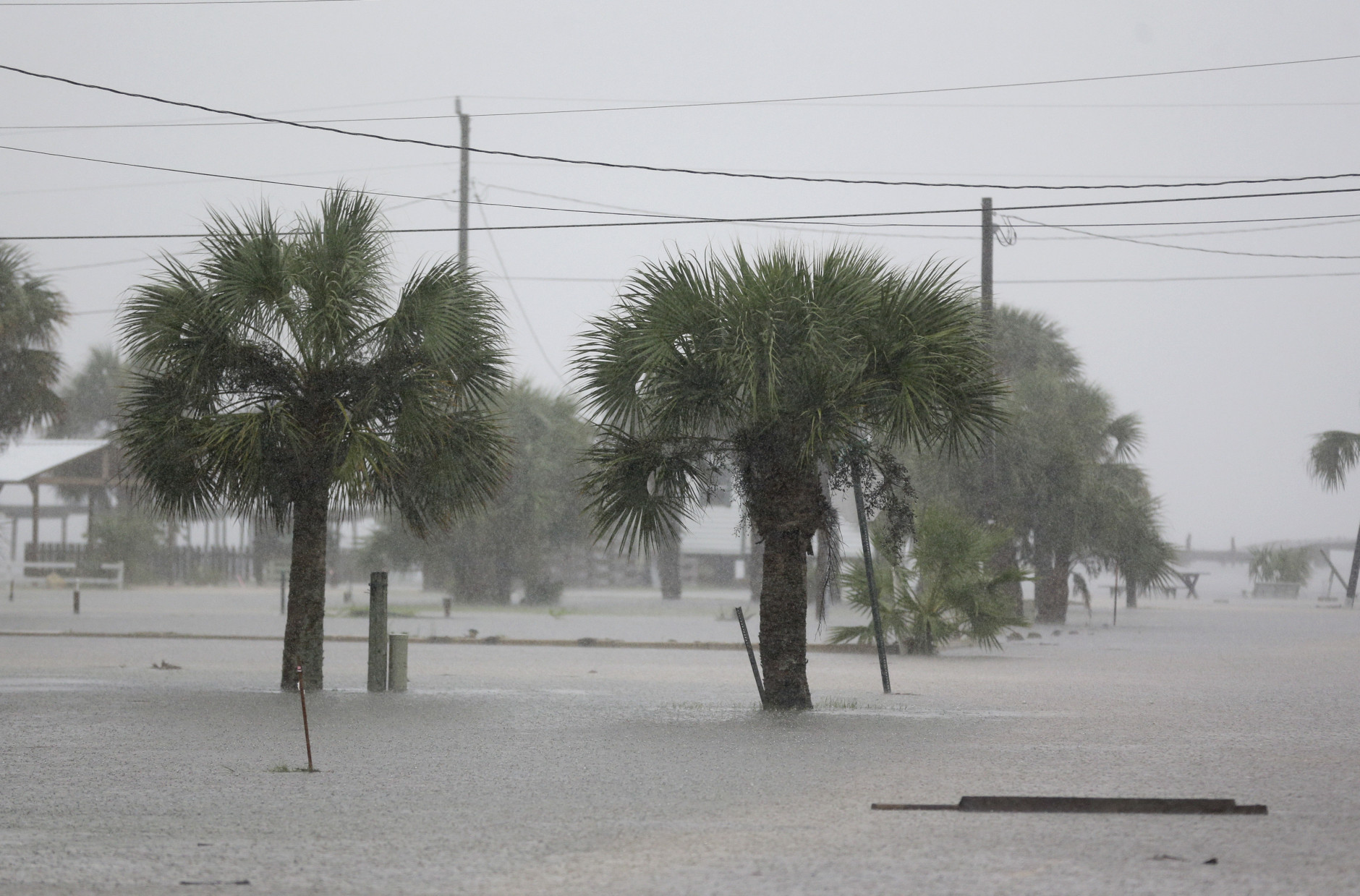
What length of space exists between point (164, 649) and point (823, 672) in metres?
11.3

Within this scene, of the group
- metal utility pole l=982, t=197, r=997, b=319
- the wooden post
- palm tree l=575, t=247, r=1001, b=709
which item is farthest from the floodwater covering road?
the wooden post

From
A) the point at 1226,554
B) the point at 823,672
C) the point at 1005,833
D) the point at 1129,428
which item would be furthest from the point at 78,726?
the point at 1226,554

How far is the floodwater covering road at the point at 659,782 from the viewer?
22.8ft

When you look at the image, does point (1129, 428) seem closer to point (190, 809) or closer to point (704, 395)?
point (704, 395)

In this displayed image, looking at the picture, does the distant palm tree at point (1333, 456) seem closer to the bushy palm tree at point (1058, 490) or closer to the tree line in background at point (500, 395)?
the bushy palm tree at point (1058, 490)

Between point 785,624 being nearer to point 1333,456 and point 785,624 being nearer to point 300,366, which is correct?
point 300,366

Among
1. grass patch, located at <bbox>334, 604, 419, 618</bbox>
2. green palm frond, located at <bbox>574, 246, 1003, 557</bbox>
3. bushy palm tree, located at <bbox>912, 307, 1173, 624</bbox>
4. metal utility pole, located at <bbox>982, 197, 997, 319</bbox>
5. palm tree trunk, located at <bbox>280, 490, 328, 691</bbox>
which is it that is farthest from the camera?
grass patch, located at <bbox>334, 604, 419, 618</bbox>

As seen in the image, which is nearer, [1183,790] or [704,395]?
[1183,790]

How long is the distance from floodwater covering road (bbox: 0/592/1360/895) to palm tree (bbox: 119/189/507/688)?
2.32 meters

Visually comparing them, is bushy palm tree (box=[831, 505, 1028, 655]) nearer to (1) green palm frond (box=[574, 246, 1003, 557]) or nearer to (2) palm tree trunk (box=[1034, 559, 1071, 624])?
(1) green palm frond (box=[574, 246, 1003, 557])

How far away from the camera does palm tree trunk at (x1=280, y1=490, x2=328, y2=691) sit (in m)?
16.1

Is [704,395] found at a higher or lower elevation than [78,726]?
higher

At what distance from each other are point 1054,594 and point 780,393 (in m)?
24.1

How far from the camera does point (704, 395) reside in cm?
1401
